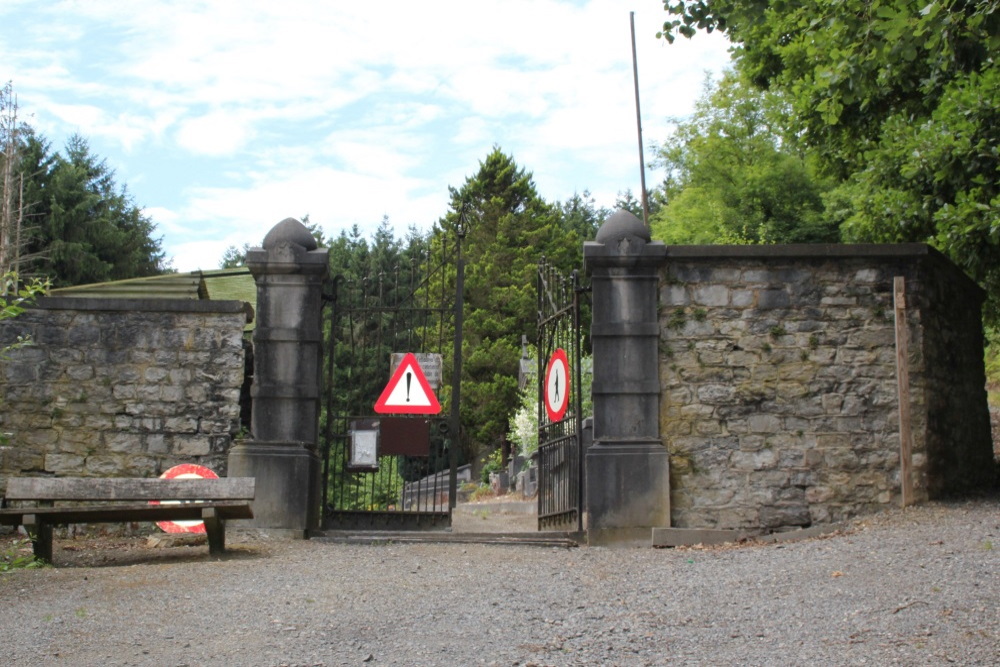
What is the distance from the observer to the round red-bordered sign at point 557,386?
30.8 feet

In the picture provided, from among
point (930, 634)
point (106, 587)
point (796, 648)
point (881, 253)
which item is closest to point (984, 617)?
point (930, 634)

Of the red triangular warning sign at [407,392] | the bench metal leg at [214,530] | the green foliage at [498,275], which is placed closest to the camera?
the bench metal leg at [214,530]

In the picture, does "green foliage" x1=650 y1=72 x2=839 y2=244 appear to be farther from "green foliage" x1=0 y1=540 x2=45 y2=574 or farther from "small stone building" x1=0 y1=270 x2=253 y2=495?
"green foliage" x1=0 y1=540 x2=45 y2=574

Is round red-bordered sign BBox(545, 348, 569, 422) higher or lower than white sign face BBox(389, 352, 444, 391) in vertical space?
lower

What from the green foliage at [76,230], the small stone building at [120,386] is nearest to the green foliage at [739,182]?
the green foliage at [76,230]

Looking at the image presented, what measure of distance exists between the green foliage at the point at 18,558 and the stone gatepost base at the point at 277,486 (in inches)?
65.8

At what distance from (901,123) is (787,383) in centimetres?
372

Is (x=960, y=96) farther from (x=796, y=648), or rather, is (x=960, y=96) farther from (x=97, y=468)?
(x=97, y=468)

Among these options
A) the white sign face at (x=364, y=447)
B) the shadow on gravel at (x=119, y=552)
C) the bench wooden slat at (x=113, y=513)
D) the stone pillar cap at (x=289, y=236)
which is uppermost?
the stone pillar cap at (x=289, y=236)

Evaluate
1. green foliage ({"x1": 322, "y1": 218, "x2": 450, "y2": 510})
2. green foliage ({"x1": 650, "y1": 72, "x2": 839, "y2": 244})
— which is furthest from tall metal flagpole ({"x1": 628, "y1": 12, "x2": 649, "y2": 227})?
green foliage ({"x1": 322, "y1": 218, "x2": 450, "y2": 510})

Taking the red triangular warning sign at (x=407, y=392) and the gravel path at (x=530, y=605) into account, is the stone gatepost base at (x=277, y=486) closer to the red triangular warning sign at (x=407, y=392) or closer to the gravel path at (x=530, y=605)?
the gravel path at (x=530, y=605)

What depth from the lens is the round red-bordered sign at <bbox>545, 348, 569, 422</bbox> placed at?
938cm

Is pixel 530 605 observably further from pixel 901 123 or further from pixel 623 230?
pixel 901 123

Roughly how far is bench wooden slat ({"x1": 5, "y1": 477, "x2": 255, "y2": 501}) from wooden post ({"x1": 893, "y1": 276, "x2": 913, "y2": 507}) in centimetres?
540
